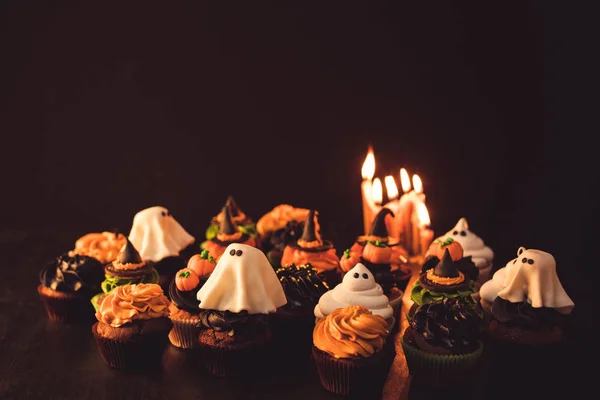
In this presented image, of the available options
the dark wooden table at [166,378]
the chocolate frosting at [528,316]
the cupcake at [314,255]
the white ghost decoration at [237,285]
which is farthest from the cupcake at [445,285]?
the white ghost decoration at [237,285]

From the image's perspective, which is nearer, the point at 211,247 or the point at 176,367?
the point at 176,367

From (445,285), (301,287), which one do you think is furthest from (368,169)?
(445,285)

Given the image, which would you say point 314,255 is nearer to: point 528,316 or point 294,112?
point 528,316

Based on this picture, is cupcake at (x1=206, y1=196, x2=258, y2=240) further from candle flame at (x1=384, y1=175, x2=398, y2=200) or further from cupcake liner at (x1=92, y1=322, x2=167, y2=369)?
cupcake liner at (x1=92, y1=322, x2=167, y2=369)

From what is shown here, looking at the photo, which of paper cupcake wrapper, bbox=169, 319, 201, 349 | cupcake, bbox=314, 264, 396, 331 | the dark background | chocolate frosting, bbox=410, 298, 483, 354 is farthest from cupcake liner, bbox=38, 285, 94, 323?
chocolate frosting, bbox=410, 298, 483, 354

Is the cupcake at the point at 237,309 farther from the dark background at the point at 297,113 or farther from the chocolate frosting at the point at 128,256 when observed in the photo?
the dark background at the point at 297,113

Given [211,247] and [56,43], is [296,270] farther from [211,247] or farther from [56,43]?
[56,43]

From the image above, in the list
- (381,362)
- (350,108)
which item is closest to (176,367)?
(381,362)
